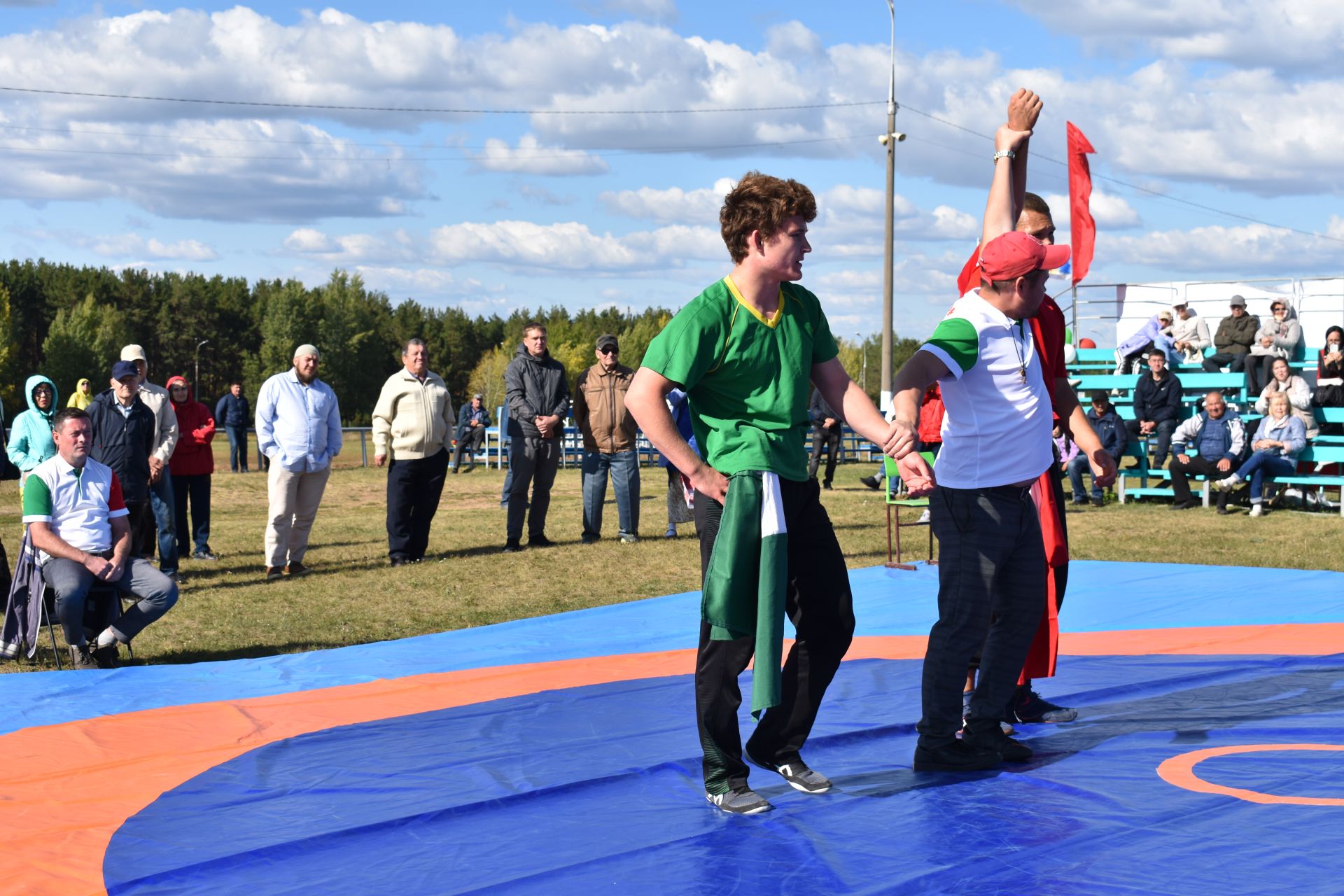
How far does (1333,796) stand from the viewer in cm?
372

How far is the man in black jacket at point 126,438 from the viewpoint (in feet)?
30.8

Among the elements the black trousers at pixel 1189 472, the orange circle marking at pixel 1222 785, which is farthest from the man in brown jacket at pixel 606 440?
the orange circle marking at pixel 1222 785

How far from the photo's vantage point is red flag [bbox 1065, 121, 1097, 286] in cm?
711

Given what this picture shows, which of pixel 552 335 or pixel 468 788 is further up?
pixel 552 335

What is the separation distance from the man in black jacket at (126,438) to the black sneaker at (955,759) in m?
6.92

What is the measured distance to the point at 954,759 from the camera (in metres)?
4.11

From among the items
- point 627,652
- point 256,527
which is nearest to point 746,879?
point 627,652

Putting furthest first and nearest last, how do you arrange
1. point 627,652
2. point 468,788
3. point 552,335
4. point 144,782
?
point 552,335 < point 627,652 < point 144,782 < point 468,788

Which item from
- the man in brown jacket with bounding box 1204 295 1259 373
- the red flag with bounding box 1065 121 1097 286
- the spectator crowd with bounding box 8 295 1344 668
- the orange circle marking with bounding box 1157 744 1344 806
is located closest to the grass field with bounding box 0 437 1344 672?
the spectator crowd with bounding box 8 295 1344 668

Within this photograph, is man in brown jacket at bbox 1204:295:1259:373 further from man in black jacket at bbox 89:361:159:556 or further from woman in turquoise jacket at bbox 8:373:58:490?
woman in turquoise jacket at bbox 8:373:58:490

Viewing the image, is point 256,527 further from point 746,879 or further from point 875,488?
point 746,879

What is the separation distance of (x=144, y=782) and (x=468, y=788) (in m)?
1.14

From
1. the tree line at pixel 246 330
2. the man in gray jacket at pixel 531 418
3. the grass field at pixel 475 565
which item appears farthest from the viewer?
the tree line at pixel 246 330

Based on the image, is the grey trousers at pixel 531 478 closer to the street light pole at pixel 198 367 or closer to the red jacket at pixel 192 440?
the red jacket at pixel 192 440
